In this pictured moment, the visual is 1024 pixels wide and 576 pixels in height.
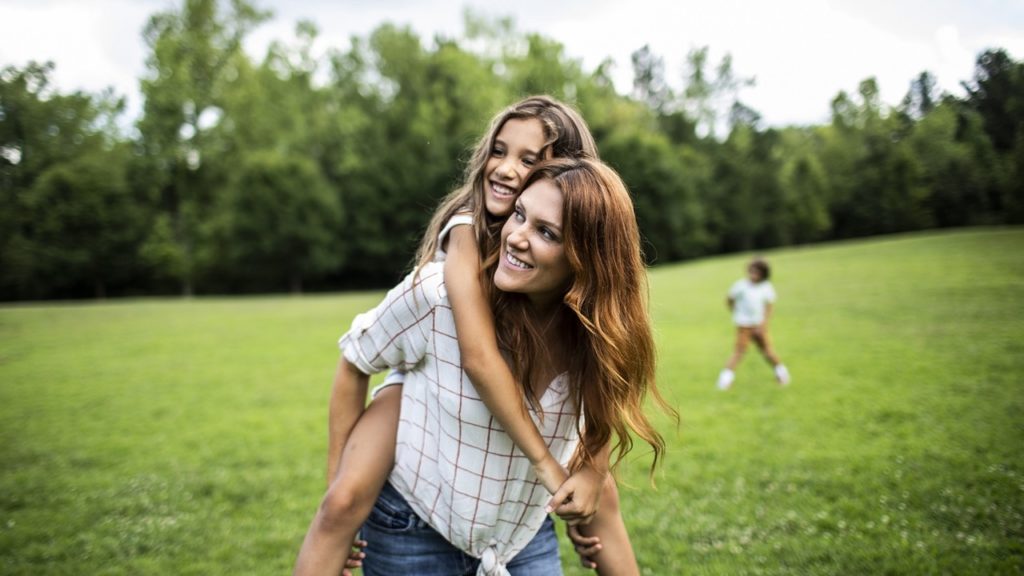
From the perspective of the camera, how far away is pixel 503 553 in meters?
2.15

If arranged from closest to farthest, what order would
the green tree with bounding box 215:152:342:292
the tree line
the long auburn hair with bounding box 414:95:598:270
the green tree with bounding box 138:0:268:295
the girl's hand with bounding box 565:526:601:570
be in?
the girl's hand with bounding box 565:526:601:570, the long auburn hair with bounding box 414:95:598:270, the tree line, the green tree with bounding box 138:0:268:295, the green tree with bounding box 215:152:342:292

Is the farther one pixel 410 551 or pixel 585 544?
pixel 585 544

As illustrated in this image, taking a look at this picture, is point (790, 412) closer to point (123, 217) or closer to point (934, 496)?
point (934, 496)

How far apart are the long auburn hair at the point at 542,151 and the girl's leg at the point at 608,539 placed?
122 centimetres

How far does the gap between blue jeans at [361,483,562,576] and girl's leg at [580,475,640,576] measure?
7.7 inches

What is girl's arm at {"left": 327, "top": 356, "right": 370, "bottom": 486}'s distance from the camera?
235 centimetres

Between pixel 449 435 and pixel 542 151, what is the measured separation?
55.8 inches

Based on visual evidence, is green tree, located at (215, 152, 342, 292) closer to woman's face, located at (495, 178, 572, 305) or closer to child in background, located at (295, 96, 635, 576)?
child in background, located at (295, 96, 635, 576)

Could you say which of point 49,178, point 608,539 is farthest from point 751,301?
point 49,178

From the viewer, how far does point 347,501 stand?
216cm

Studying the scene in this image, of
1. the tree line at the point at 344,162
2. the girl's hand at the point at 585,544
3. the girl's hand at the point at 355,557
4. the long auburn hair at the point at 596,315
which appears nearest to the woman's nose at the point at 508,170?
the long auburn hair at the point at 596,315

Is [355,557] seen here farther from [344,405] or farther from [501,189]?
[501,189]

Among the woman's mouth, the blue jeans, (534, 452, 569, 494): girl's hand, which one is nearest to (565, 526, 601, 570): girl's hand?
the blue jeans

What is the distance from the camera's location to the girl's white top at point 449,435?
2.07m
